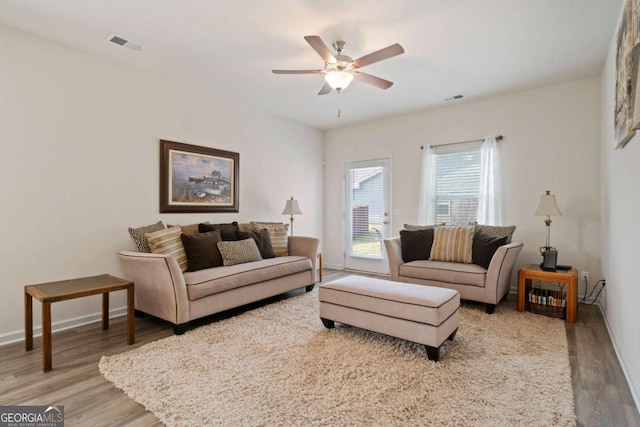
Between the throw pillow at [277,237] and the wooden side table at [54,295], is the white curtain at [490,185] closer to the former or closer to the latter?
the throw pillow at [277,237]

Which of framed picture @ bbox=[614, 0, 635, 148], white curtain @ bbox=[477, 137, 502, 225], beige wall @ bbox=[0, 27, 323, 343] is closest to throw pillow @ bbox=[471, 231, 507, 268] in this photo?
white curtain @ bbox=[477, 137, 502, 225]

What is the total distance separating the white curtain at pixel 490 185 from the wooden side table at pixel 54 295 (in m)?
4.22

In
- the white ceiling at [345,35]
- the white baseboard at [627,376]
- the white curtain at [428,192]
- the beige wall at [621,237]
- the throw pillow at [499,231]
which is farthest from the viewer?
the white curtain at [428,192]

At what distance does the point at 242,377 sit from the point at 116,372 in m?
0.88

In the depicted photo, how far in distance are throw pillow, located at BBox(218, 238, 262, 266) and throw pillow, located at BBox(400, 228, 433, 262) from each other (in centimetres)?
185

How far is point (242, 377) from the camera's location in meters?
2.12

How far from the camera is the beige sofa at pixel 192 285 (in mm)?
2826

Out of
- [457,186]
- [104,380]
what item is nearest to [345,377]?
[104,380]

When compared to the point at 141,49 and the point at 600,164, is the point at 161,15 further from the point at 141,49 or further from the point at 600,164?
the point at 600,164

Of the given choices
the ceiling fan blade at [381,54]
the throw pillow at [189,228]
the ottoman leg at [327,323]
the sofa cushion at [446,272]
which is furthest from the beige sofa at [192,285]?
the ceiling fan blade at [381,54]

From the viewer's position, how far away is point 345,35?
2828mm

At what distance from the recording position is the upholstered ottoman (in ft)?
7.73

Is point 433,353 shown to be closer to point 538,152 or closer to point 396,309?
point 396,309

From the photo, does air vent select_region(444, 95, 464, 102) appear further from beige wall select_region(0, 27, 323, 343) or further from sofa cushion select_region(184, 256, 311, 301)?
beige wall select_region(0, 27, 323, 343)
